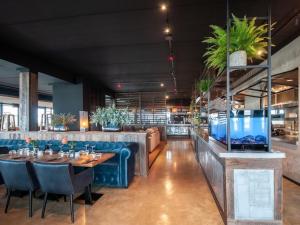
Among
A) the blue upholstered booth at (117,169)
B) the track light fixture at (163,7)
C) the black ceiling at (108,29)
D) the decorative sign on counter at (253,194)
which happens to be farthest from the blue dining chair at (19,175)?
the track light fixture at (163,7)

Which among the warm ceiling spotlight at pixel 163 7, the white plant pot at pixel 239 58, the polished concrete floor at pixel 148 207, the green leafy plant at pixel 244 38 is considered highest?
the warm ceiling spotlight at pixel 163 7

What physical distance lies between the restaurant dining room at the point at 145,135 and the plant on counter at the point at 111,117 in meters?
0.03

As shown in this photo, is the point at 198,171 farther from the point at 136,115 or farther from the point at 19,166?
the point at 136,115

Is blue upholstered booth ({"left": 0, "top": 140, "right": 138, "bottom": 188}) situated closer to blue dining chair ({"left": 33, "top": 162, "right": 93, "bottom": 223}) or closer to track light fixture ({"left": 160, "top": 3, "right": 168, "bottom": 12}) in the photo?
blue dining chair ({"left": 33, "top": 162, "right": 93, "bottom": 223})

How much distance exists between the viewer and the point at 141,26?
4047 mm

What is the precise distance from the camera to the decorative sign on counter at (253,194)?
8.41 feet

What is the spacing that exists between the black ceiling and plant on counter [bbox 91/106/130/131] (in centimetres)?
164

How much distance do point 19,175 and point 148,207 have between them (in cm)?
207

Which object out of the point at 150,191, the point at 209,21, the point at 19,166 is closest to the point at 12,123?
the point at 19,166

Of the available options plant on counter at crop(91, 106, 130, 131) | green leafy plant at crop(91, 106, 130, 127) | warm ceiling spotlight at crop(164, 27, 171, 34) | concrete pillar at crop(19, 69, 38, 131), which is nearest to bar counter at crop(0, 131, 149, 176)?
plant on counter at crop(91, 106, 130, 131)

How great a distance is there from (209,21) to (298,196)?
363 centimetres

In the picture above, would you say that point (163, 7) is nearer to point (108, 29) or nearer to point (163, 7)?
point (163, 7)

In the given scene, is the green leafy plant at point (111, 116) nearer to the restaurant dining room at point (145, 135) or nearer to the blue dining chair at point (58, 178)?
the restaurant dining room at point (145, 135)

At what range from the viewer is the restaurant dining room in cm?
268
